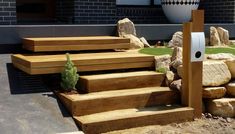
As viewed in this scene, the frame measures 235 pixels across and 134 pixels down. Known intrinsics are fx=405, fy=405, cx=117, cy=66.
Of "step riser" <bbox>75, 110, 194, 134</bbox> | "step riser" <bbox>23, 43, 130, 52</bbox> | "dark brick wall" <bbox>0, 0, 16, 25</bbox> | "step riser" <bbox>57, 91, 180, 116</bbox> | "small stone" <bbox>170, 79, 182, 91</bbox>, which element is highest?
"dark brick wall" <bbox>0, 0, 16, 25</bbox>

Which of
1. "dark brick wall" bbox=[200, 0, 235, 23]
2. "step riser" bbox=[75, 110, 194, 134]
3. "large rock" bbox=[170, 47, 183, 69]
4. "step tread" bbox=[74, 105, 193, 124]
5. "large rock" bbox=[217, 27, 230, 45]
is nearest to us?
"step riser" bbox=[75, 110, 194, 134]

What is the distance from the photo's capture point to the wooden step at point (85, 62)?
205 inches

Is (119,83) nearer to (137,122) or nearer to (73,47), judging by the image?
(137,122)

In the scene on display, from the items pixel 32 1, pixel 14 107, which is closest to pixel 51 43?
pixel 14 107

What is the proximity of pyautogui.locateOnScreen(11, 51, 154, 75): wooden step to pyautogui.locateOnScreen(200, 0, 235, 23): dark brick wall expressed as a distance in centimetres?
405

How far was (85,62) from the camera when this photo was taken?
5.51m

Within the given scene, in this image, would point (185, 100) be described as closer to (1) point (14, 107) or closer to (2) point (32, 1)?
(1) point (14, 107)

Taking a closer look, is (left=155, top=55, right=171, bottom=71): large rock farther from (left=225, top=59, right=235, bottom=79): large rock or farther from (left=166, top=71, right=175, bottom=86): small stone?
(left=225, top=59, right=235, bottom=79): large rock

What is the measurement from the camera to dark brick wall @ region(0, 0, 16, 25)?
727cm

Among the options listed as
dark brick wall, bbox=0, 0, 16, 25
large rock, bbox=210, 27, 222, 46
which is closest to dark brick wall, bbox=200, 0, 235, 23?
large rock, bbox=210, 27, 222, 46

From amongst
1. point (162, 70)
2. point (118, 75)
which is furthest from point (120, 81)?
point (162, 70)

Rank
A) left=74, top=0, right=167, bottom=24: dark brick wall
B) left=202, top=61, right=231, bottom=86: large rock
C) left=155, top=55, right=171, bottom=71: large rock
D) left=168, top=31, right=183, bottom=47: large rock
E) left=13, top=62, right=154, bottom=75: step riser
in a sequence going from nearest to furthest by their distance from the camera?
left=13, top=62, right=154, bottom=75: step riser, left=202, top=61, right=231, bottom=86: large rock, left=155, top=55, right=171, bottom=71: large rock, left=168, top=31, right=183, bottom=47: large rock, left=74, top=0, right=167, bottom=24: dark brick wall

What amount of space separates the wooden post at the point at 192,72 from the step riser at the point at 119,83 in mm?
500

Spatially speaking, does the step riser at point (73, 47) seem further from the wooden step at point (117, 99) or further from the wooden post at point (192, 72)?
the wooden post at point (192, 72)
